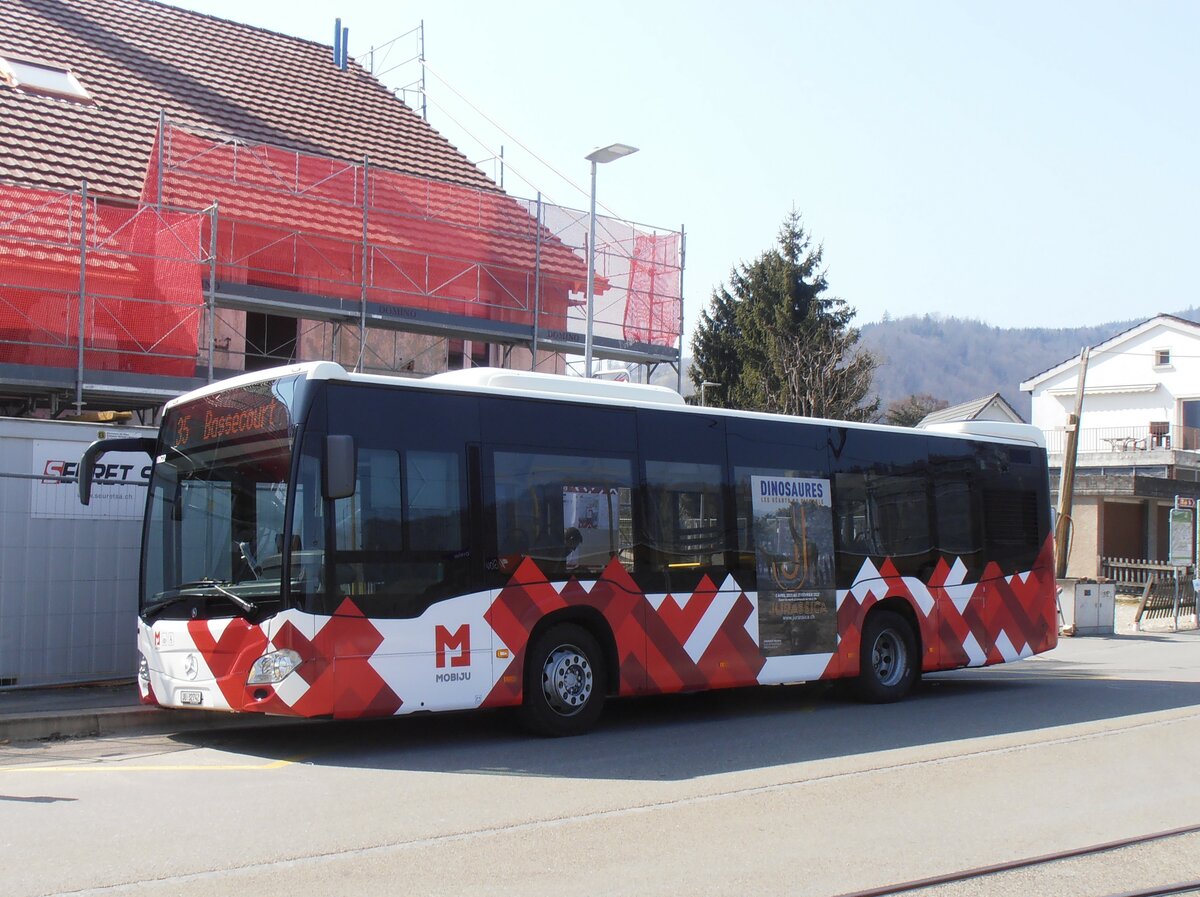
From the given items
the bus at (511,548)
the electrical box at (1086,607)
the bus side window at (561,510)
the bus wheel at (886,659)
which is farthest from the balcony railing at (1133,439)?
the bus side window at (561,510)

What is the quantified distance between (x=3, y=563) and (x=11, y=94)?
10.4m

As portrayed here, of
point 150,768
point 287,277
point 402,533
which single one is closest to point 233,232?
point 287,277

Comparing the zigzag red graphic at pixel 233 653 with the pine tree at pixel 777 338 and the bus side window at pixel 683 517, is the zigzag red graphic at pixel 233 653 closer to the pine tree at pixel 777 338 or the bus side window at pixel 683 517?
the bus side window at pixel 683 517

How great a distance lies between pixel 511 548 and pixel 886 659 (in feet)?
18.1

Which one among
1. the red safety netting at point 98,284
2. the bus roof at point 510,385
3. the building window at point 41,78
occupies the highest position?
the building window at point 41,78

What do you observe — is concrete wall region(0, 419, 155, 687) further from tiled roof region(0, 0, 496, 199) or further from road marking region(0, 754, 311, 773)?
tiled roof region(0, 0, 496, 199)

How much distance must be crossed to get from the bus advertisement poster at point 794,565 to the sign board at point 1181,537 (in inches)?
689

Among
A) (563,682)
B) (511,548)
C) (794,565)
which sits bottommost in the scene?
(563,682)

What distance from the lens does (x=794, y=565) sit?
518 inches

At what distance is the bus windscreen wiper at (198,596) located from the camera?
9.73m

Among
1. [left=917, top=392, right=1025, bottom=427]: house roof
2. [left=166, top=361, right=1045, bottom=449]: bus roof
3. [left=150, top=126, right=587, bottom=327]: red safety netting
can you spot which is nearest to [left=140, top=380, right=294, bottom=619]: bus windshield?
[left=166, top=361, right=1045, bottom=449]: bus roof

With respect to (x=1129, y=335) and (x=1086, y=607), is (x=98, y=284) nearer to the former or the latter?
(x=1086, y=607)

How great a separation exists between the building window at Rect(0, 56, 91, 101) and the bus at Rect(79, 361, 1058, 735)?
11.6 m

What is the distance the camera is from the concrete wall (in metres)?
12.7
